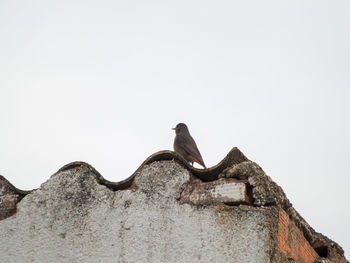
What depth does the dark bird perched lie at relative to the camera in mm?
7102

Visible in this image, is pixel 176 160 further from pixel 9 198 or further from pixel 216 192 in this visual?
pixel 9 198

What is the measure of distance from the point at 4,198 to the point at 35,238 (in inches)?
23.4

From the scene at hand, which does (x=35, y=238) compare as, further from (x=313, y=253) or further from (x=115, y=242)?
(x=313, y=253)

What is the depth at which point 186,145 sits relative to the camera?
24.4 feet

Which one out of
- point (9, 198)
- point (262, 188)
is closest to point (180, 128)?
point (9, 198)

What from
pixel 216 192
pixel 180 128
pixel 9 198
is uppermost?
pixel 180 128

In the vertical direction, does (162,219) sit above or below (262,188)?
below

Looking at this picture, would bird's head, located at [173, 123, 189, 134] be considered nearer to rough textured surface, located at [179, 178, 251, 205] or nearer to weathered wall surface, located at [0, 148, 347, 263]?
weathered wall surface, located at [0, 148, 347, 263]

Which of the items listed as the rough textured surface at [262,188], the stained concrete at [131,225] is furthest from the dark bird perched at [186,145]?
the rough textured surface at [262,188]

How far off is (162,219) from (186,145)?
3993mm

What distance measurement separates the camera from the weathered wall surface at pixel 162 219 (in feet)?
10.5

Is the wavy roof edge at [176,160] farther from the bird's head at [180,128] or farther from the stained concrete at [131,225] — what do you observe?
the bird's head at [180,128]

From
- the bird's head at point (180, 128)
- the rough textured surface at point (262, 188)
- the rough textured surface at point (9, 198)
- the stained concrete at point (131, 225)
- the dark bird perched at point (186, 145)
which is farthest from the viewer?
the bird's head at point (180, 128)

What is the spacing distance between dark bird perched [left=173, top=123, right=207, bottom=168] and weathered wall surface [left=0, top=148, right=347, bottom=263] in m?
3.18
